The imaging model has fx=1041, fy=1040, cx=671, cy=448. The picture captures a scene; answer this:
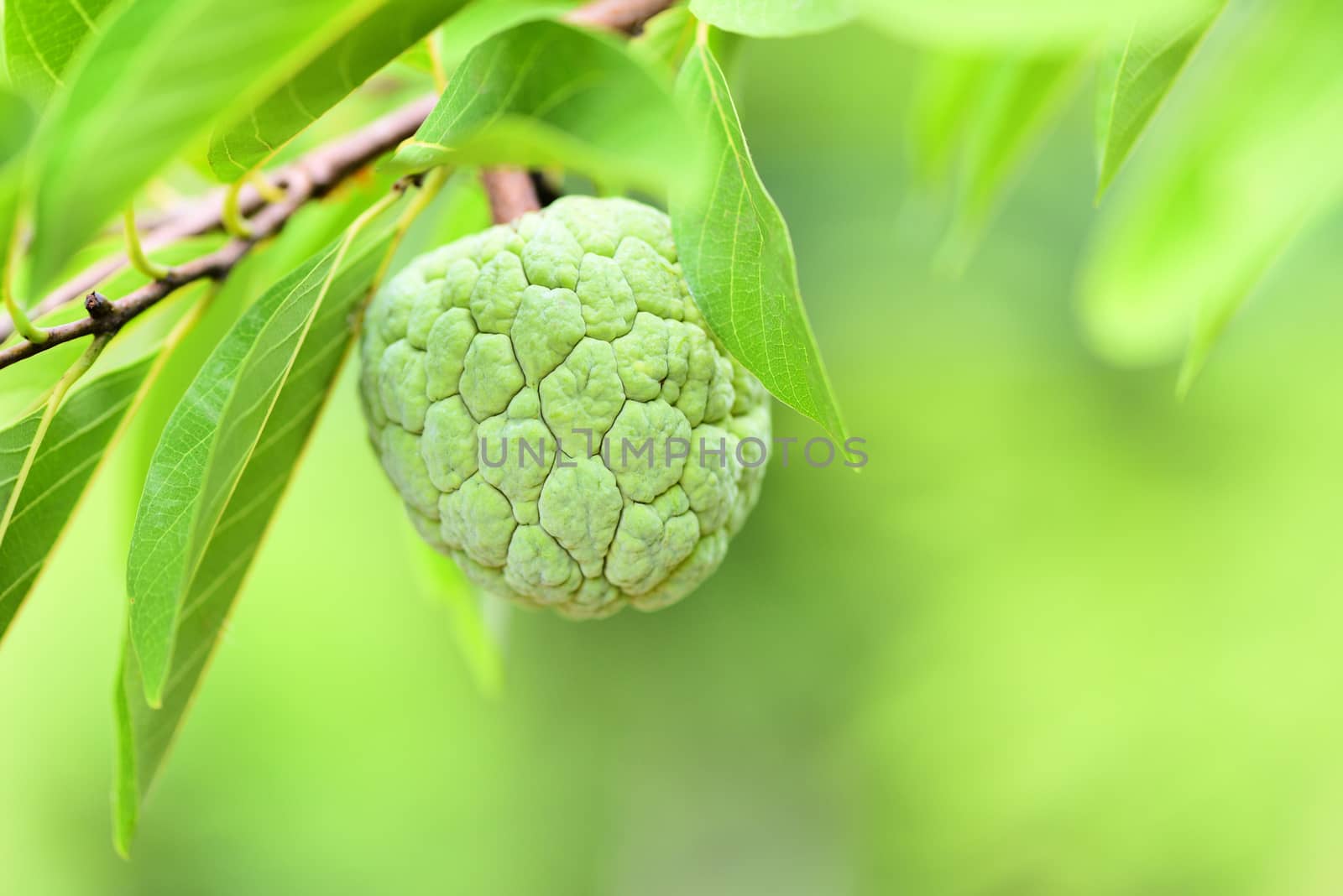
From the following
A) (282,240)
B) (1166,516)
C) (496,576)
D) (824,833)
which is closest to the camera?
(496,576)

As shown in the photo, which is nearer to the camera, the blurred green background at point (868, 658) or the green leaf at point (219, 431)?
the green leaf at point (219, 431)

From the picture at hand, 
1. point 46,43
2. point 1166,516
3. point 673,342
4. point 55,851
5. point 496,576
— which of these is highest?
point 46,43

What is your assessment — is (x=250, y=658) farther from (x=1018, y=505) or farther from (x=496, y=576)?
(x=496, y=576)

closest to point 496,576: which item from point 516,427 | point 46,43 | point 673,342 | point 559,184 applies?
point 516,427

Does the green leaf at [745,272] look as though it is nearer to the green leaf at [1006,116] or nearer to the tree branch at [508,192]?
the tree branch at [508,192]

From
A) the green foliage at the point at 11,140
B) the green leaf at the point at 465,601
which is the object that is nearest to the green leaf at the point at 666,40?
the green foliage at the point at 11,140

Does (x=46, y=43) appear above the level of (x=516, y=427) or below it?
above

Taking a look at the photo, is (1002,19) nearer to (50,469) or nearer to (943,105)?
(50,469)

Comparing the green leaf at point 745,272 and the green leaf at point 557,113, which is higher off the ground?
Answer: the green leaf at point 557,113
